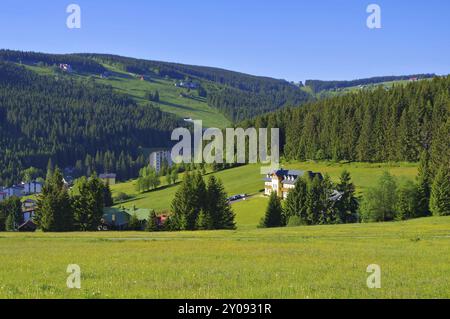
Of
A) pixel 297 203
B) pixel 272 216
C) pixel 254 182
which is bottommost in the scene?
pixel 272 216

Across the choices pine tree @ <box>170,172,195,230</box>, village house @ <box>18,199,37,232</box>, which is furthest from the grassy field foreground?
village house @ <box>18,199,37,232</box>

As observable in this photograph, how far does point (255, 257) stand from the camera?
94.5 feet

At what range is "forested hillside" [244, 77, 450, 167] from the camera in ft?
454

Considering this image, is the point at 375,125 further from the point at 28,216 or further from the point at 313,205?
the point at 28,216

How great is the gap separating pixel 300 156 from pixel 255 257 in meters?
137

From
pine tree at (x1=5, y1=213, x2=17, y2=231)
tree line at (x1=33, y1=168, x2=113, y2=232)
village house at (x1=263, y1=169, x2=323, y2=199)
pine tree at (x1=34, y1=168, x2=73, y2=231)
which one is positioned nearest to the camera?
pine tree at (x1=34, y1=168, x2=73, y2=231)

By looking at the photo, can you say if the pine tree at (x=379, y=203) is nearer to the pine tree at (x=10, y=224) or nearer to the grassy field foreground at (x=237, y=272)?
Result: the grassy field foreground at (x=237, y=272)

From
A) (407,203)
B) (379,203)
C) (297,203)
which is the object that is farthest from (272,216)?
(407,203)

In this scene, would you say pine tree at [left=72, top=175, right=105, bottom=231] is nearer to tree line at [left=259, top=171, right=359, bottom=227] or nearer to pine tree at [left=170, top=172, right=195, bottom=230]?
pine tree at [left=170, top=172, right=195, bottom=230]

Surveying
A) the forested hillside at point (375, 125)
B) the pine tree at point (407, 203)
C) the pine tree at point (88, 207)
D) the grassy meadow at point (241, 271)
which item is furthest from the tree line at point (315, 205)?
the grassy meadow at point (241, 271)

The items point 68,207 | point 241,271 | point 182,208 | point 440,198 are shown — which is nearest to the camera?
point 241,271

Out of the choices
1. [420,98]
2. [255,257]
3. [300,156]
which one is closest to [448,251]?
[255,257]

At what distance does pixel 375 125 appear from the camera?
149m

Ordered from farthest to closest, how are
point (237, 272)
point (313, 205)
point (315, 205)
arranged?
1. point (315, 205)
2. point (313, 205)
3. point (237, 272)
